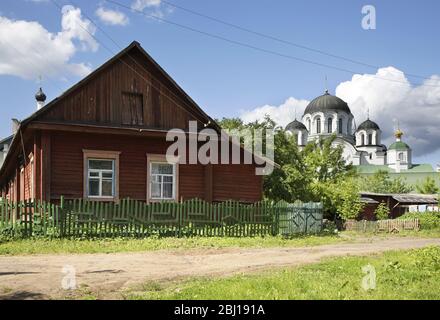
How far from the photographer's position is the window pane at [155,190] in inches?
907

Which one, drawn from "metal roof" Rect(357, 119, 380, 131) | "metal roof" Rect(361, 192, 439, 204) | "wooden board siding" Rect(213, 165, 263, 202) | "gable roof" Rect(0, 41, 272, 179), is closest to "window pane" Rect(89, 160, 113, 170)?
"gable roof" Rect(0, 41, 272, 179)

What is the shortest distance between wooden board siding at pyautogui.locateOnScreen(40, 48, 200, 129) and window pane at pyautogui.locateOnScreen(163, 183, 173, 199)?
101 inches

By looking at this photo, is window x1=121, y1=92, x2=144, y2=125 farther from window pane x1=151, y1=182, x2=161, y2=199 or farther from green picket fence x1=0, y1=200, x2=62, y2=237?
green picket fence x1=0, y1=200, x2=62, y2=237

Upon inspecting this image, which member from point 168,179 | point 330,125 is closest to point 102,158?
point 168,179

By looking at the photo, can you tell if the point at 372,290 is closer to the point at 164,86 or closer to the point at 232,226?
the point at 232,226

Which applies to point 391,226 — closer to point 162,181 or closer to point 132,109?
point 162,181

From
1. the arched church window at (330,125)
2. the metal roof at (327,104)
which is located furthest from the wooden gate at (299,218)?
the arched church window at (330,125)

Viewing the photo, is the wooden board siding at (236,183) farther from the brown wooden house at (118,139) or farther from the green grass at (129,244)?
the green grass at (129,244)

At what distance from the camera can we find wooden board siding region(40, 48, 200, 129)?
2138cm

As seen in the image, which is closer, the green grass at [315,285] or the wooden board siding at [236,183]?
the green grass at [315,285]

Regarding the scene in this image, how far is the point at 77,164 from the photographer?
21.3m

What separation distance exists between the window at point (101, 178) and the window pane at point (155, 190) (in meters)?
1.80

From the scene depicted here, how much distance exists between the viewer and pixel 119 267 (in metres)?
11.2
